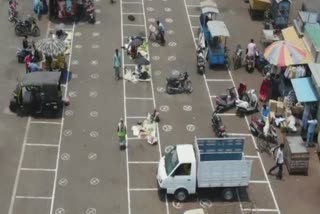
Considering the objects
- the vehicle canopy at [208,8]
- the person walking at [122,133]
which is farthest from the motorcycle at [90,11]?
the person walking at [122,133]

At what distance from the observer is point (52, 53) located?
32000 millimetres

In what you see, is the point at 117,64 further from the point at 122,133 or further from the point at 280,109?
the point at 280,109

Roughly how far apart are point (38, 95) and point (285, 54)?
12121mm

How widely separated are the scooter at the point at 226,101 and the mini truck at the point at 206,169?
5591mm

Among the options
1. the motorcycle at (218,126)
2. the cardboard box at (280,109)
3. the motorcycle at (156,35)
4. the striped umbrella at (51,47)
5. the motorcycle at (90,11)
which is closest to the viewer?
the motorcycle at (218,126)

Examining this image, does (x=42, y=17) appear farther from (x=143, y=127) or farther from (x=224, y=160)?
(x=224, y=160)

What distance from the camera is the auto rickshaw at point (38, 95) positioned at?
29.3 metres

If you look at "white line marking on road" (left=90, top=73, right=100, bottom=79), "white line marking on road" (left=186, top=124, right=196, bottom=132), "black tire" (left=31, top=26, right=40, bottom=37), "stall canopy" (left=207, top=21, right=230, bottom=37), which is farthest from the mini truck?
"black tire" (left=31, top=26, right=40, bottom=37)

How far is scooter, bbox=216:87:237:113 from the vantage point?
100 feet

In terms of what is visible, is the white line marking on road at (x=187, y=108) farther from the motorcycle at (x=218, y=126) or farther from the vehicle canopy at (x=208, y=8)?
the vehicle canopy at (x=208, y=8)

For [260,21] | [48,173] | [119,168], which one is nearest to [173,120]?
[119,168]

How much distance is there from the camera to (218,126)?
94.8 feet

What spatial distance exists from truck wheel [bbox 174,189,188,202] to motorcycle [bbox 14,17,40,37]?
15893mm

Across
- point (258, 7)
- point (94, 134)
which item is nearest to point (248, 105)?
point (94, 134)
